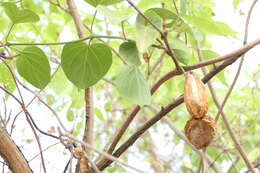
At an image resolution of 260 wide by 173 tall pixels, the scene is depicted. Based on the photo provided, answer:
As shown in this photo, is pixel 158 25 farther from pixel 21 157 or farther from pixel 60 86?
pixel 60 86

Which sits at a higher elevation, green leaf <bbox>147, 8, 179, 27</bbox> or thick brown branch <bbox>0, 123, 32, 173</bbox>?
green leaf <bbox>147, 8, 179, 27</bbox>

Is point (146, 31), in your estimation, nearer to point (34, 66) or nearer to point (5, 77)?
point (34, 66)

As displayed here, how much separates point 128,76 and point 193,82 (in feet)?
0.21

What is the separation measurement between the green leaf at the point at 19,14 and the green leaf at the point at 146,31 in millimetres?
118

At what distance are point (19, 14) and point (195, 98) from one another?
7.5 inches

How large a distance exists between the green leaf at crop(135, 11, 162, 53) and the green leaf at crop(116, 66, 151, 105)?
0.05m

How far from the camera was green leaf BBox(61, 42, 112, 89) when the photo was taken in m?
0.36

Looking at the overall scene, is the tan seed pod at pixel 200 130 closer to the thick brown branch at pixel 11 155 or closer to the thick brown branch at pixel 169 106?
the thick brown branch at pixel 169 106

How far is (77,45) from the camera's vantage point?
356 mm

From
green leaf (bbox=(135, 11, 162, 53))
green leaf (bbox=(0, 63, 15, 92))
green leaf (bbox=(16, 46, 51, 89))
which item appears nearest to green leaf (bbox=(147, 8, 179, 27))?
green leaf (bbox=(135, 11, 162, 53))

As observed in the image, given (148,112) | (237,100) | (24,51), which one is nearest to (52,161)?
(24,51)

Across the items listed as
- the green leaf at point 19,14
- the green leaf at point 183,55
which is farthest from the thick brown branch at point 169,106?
the green leaf at point 19,14

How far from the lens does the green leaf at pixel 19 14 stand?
382mm

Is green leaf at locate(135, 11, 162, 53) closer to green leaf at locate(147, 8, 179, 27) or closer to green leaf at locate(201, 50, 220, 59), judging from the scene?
green leaf at locate(147, 8, 179, 27)
